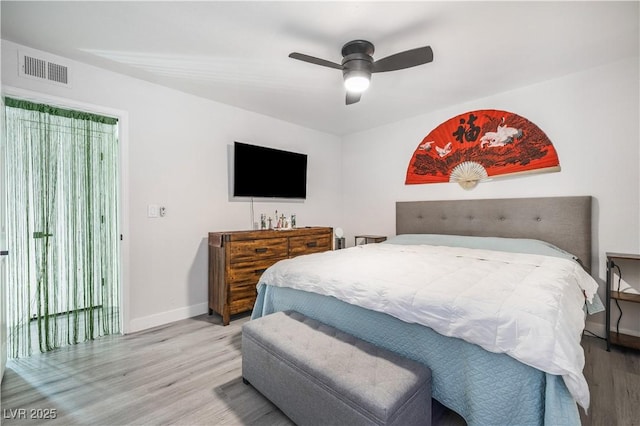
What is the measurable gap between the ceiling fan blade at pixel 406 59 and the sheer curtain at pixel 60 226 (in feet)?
8.15

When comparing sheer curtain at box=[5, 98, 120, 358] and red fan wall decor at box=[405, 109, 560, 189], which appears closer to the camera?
sheer curtain at box=[5, 98, 120, 358]

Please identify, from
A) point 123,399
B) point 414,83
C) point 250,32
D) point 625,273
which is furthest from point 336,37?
point 625,273

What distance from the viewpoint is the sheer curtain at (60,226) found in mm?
2176

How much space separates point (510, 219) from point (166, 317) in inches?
146

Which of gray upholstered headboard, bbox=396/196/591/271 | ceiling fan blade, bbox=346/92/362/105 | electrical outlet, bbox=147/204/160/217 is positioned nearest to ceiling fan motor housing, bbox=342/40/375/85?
ceiling fan blade, bbox=346/92/362/105

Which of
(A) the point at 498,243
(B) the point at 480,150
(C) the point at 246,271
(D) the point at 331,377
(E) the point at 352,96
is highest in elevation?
(E) the point at 352,96

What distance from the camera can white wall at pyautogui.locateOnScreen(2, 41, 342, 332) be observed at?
253 cm

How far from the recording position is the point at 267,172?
11.8 ft

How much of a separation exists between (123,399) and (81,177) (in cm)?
187

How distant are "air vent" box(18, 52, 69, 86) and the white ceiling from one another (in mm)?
99

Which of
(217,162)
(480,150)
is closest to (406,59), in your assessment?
(480,150)

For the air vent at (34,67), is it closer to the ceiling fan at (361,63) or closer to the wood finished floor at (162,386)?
the ceiling fan at (361,63)

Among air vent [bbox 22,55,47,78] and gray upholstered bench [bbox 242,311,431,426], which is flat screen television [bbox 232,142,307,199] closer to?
air vent [bbox 22,55,47,78]

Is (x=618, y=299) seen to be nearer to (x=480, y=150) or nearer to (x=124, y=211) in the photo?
(x=480, y=150)
